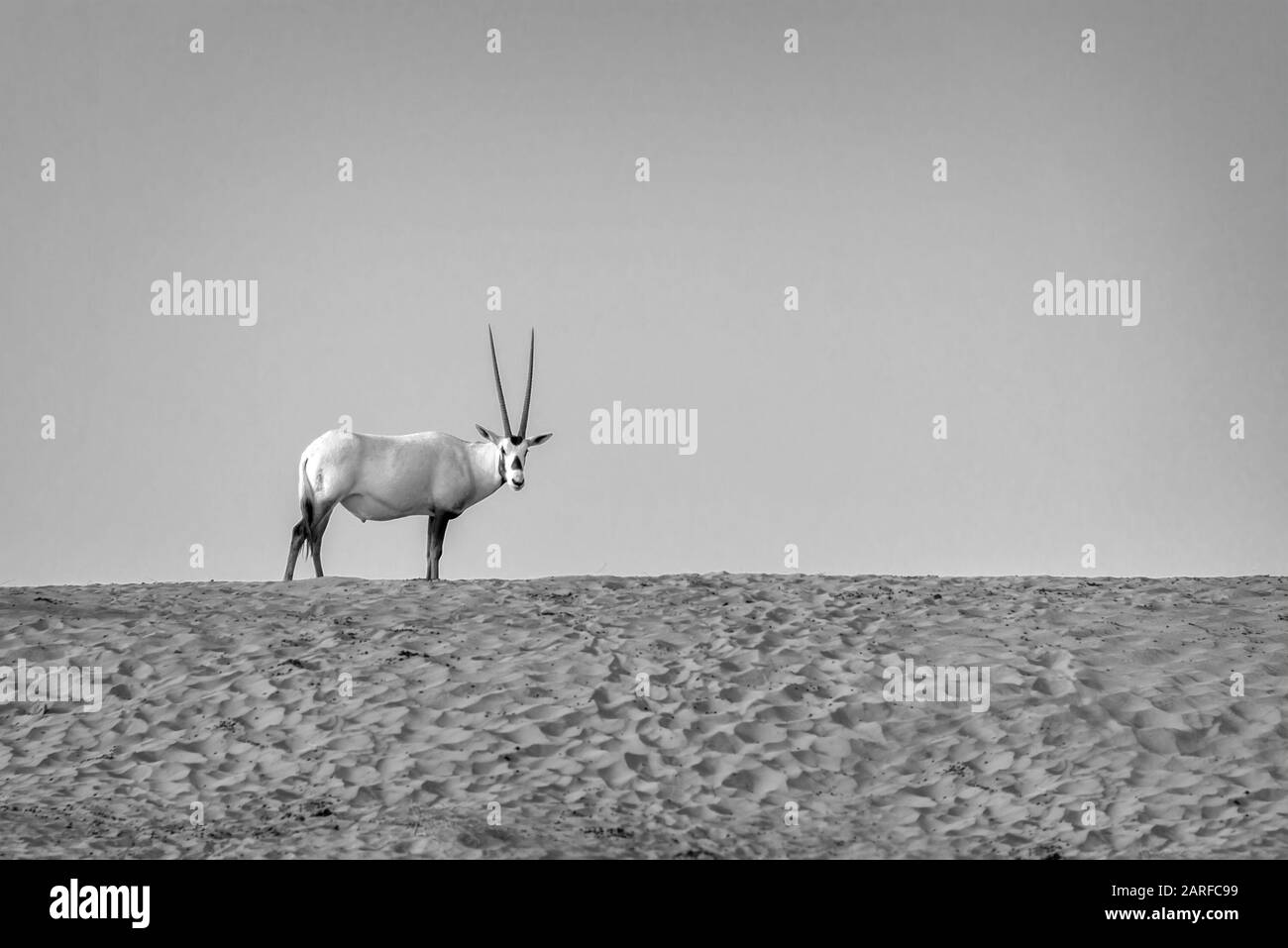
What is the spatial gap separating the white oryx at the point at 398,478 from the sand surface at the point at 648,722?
3.12 feet

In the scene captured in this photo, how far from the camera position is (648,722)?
1327 cm

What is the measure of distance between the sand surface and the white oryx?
0.95m

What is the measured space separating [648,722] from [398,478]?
16.3 feet

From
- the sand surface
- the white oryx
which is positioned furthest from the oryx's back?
the sand surface

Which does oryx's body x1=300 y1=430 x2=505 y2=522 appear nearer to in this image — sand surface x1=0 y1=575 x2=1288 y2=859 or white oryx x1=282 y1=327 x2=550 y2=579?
white oryx x1=282 y1=327 x2=550 y2=579

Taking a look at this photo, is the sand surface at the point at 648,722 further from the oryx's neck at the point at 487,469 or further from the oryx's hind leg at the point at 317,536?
the oryx's neck at the point at 487,469

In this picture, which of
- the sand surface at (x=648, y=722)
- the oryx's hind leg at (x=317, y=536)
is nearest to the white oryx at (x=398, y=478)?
the oryx's hind leg at (x=317, y=536)

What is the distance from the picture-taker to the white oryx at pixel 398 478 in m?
17.1

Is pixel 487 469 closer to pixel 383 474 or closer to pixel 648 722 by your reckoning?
pixel 383 474

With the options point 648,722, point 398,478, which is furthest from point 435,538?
point 648,722

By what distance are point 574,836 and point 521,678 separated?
2998mm
